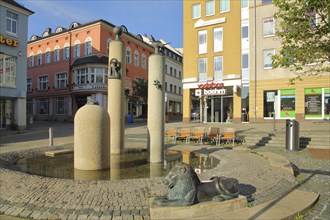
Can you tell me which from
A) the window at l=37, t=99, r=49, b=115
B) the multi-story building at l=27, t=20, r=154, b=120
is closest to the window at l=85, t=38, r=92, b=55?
the multi-story building at l=27, t=20, r=154, b=120

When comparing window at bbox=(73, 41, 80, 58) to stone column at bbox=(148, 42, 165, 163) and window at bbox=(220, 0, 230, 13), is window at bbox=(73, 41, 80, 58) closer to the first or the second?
window at bbox=(220, 0, 230, 13)

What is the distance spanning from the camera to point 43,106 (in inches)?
1778

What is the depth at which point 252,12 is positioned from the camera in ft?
95.5

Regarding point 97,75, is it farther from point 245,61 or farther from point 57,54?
point 245,61

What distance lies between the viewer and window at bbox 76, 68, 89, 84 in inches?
1547

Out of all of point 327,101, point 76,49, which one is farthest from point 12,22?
point 327,101

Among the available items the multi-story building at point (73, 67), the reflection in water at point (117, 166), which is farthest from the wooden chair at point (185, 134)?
the multi-story building at point (73, 67)

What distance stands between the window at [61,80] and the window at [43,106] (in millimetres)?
3722

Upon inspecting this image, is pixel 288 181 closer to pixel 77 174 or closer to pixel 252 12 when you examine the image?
pixel 77 174

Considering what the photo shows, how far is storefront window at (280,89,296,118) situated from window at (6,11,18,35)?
25.9m

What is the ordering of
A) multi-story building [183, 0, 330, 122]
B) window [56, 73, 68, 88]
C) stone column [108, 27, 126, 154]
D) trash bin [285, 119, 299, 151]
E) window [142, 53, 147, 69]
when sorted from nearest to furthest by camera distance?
stone column [108, 27, 126, 154] < trash bin [285, 119, 299, 151] < multi-story building [183, 0, 330, 122] < window [56, 73, 68, 88] < window [142, 53, 147, 69]

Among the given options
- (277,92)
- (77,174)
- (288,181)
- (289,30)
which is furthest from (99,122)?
(277,92)

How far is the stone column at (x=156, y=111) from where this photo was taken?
912cm

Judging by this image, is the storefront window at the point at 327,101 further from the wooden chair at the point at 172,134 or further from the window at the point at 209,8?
the wooden chair at the point at 172,134
